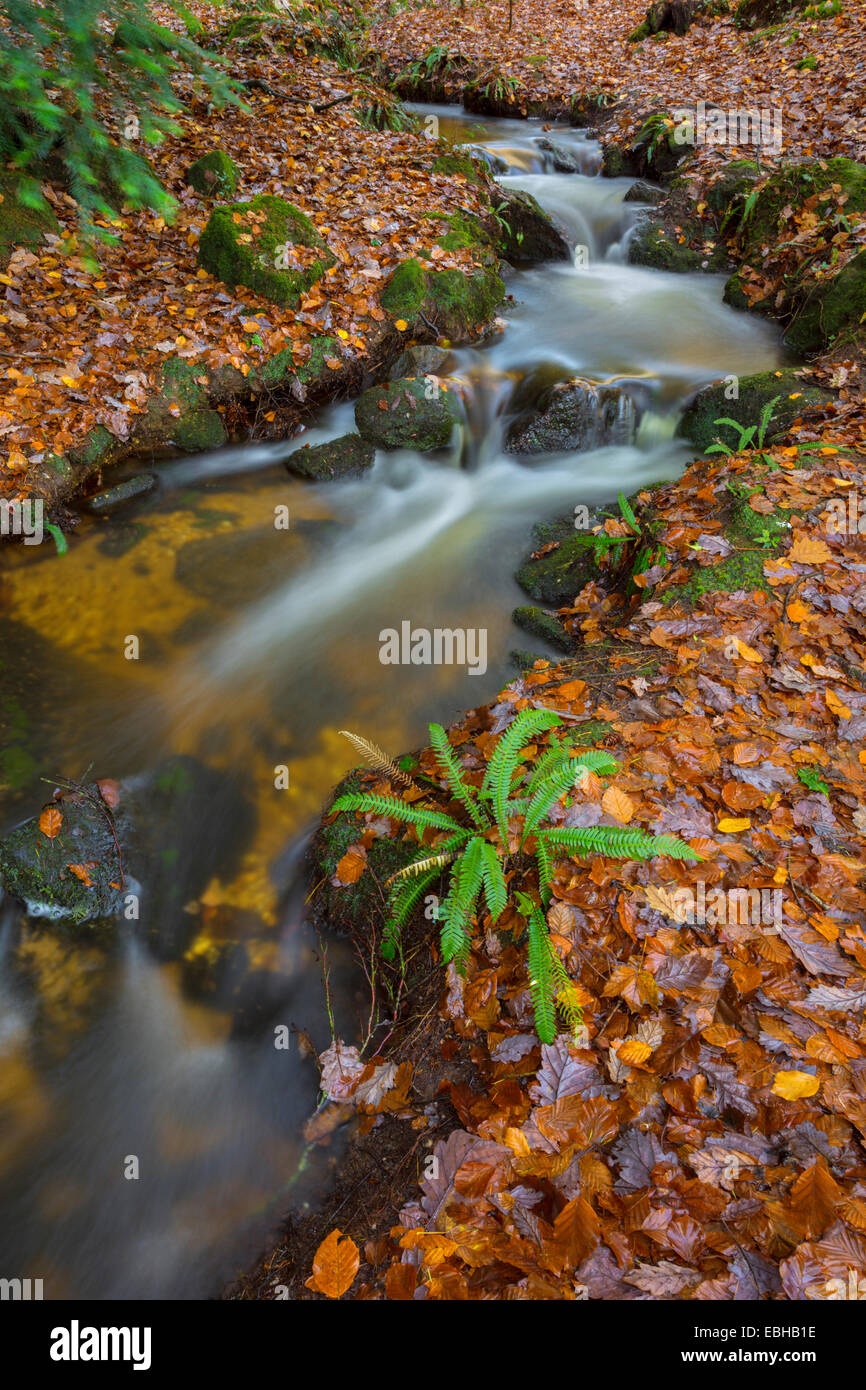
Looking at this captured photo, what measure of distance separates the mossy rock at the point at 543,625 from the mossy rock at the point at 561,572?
0.22m

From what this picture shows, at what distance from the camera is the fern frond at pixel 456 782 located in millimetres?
3227

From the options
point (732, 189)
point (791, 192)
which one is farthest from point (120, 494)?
point (732, 189)

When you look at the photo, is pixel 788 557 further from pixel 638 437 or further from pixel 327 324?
pixel 327 324

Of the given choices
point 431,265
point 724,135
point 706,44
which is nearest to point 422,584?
point 431,265

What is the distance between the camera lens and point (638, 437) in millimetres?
7336

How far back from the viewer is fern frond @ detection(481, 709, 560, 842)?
309 cm

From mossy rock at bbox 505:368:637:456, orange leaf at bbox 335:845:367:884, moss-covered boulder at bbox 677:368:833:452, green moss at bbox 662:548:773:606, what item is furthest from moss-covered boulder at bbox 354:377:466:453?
orange leaf at bbox 335:845:367:884

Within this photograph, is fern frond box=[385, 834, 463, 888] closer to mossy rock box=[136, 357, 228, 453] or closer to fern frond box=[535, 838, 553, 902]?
fern frond box=[535, 838, 553, 902]

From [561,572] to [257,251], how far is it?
492 cm

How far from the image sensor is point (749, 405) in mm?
6625


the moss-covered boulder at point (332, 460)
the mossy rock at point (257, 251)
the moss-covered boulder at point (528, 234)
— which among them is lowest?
the moss-covered boulder at point (332, 460)

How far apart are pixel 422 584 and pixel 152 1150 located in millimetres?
4622

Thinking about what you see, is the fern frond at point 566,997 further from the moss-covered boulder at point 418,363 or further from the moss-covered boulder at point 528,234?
the moss-covered boulder at point 528,234

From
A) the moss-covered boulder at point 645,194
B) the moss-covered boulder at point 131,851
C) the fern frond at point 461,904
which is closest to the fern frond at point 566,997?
the fern frond at point 461,904
